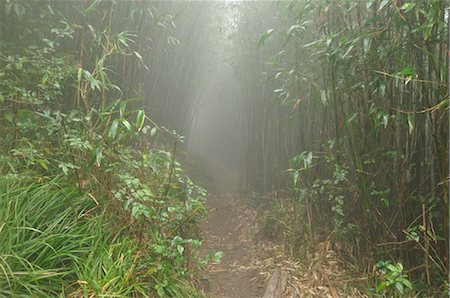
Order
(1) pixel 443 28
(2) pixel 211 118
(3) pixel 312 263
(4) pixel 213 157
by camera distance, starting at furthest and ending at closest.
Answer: (2) pixel 211 118 → (4) pixel 213 157 → (3) pixel 312 263 → (1) pixel 443 28

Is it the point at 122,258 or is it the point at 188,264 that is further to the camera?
the point at 188,264

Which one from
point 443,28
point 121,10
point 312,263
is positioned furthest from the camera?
point 121,10

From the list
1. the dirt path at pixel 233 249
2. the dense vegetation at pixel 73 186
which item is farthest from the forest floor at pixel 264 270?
the dense vegetation at pixel 73 186

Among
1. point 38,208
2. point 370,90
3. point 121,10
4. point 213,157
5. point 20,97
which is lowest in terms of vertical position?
point 213,157

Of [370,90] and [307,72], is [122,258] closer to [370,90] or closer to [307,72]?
[370,90]

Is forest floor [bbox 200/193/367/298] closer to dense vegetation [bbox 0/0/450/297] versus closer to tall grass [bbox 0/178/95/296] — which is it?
dense vegetation [bbox 0/0/450/297]

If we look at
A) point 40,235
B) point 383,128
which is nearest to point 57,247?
point 40,235

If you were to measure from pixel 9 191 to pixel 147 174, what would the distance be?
0.84 m

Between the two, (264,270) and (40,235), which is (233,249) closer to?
(264,270)

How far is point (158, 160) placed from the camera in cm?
213

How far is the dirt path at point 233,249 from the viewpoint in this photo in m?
2.63

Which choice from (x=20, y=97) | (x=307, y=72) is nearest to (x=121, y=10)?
(x=20, y=97)

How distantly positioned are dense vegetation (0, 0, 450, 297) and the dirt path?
434 millimetres

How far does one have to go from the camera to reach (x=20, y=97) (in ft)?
7.23
